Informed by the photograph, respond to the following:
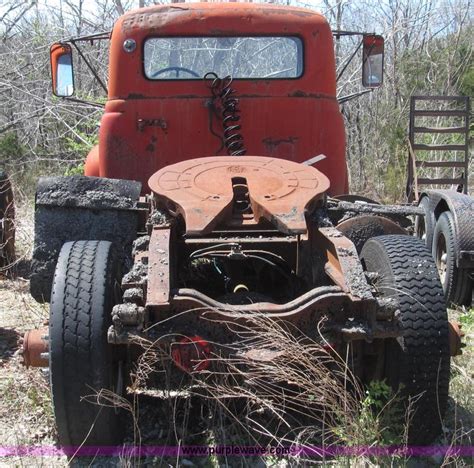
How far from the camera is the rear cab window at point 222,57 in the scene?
5.02 metres

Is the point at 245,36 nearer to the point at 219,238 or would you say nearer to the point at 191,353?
the point at 219,238

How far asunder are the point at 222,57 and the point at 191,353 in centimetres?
294

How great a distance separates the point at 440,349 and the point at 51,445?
6.31ft

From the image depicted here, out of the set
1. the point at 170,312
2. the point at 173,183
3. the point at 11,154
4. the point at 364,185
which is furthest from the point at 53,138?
the point at 170,312

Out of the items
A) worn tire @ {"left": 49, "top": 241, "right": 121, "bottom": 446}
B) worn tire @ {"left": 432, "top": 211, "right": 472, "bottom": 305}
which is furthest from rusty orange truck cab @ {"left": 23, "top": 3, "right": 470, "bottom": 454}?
worn tire @ {"left": 432, "top": 211, "right": 472, "bottom": 305}

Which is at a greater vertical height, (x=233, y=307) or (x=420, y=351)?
(x=233, y=307)

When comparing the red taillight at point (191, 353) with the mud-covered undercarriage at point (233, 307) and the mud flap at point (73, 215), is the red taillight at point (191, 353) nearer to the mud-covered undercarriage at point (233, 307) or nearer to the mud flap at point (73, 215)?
the mud-covered undercarriage at point (233, 307)

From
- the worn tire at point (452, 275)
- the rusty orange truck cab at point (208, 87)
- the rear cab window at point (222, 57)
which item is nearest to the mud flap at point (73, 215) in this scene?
the rusty orange truck cab at point (208, 87)

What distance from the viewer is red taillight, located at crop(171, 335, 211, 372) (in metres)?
2.75

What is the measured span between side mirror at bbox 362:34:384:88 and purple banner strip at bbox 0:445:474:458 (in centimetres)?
328

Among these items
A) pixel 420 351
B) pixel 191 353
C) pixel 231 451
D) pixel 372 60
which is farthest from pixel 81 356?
pixel 372 60

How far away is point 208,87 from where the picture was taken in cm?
500

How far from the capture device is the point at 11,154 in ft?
43.5

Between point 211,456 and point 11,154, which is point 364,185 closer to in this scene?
point 11,154
